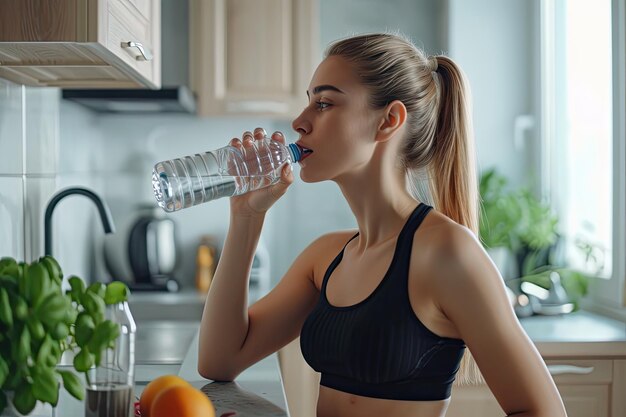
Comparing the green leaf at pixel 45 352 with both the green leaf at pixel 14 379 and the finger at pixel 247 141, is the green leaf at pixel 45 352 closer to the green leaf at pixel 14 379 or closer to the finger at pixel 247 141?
the green leaf at pixel 14 379

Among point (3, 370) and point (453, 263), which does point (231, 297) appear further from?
point (3, 370)

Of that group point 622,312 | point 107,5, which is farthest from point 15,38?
point 622,312

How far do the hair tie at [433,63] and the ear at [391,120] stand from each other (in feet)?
0.39

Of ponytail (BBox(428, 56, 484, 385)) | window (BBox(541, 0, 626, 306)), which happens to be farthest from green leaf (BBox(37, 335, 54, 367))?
window (BBox(541, 0, 626, 306))

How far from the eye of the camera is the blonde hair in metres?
1.38

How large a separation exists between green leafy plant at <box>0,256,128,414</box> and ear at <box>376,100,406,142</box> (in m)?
0.60

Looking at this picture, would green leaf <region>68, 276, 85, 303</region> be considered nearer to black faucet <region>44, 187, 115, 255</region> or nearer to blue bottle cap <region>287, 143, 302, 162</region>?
blue bottle cap <region>287, 143, 302, 162</region>

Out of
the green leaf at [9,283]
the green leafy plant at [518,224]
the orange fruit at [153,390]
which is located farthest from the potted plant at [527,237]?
the green leaf at [9,283]

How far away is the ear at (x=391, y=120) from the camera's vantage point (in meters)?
1.36

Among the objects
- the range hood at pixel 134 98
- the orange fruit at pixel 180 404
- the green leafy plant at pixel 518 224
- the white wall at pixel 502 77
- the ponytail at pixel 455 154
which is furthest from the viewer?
the white wall at pixel 502 77

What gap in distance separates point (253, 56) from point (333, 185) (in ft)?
2.34

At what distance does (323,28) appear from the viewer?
354 centimetres

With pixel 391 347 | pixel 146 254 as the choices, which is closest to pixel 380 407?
pixel 391 347

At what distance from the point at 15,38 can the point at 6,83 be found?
47cm
